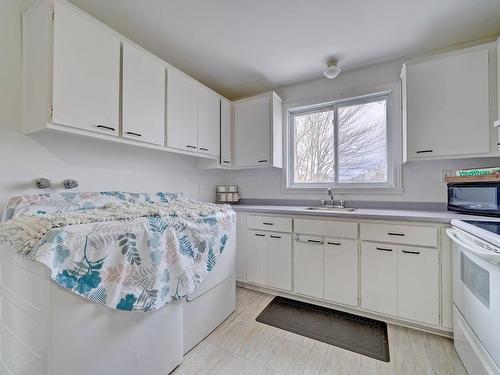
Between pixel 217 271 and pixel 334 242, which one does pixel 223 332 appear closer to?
pixel 217 271

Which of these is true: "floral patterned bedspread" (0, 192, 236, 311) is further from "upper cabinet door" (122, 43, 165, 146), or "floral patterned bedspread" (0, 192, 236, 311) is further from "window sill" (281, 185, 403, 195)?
"window sill" (281, 185, 403, 195)

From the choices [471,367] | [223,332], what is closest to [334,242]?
[471,367]

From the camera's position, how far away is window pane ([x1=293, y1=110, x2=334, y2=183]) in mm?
2717

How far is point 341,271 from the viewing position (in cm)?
197

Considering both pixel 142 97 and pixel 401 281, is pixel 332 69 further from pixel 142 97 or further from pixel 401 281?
pixel 401 281

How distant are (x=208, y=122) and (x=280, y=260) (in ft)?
5.51

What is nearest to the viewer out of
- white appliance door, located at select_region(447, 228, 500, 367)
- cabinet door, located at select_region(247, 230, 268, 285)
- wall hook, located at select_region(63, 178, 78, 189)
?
white appliance door, located at select_region(447, 228, 500, 367)

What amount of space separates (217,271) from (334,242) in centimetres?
106

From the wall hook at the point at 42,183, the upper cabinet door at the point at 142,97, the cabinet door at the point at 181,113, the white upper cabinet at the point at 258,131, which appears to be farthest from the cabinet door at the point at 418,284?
the wall hook at the point at 42,183

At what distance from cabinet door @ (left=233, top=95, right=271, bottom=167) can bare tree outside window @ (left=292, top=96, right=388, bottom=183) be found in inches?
18.1

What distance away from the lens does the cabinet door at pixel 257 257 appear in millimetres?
2350

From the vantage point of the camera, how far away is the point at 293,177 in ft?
9.44

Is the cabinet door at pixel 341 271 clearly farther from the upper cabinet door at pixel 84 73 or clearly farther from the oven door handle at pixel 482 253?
the upper cabinet door at pixel 84 73

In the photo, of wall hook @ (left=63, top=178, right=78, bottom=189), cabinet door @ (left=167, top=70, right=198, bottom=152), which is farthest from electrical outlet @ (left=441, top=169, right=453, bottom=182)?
wall hook @ (left=63, top=178, right=78, bottom=189)
